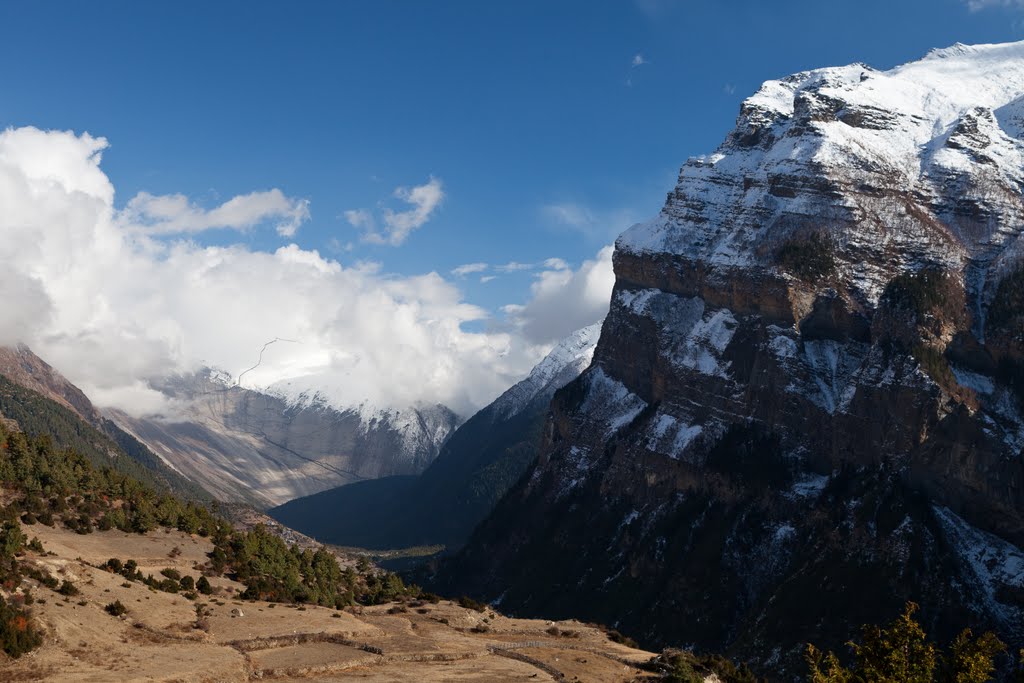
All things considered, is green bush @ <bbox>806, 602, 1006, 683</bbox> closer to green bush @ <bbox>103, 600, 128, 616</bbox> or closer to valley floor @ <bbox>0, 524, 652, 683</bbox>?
valley floor @ <bbox>0, 524, 652, 683</bbox>

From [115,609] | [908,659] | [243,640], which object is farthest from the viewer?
[243,640]

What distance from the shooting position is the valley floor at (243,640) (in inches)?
3472

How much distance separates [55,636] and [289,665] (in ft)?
69.7

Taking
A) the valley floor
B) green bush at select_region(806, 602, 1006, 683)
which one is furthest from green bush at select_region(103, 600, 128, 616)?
green bush at select_region(806, 602, 1006, 683)

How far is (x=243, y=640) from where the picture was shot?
105 metres

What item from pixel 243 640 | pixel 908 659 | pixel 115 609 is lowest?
pixel 243 640

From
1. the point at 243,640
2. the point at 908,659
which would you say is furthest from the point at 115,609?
the point at 908,659

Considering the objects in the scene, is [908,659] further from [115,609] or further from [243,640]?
[115,609]

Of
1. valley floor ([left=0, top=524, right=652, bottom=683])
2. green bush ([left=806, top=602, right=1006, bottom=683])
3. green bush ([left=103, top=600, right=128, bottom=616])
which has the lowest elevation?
valley floor ([left=0, top=524, right=652, bottom=683])

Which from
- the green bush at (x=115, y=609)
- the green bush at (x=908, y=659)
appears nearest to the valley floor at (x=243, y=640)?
the green bush at (x=115, y=609)

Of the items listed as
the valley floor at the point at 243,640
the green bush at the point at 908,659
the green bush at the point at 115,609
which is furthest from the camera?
the green bush at the point at 115,609

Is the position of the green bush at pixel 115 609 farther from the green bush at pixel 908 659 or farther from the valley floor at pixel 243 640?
the green bush at pixel 908 659

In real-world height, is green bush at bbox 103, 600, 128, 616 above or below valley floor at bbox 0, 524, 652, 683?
above

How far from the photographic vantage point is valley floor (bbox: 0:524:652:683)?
8819 centimetres
